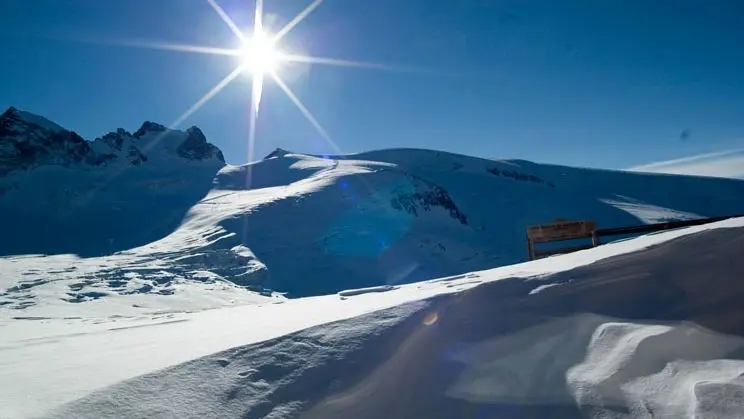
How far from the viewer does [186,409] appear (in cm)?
198

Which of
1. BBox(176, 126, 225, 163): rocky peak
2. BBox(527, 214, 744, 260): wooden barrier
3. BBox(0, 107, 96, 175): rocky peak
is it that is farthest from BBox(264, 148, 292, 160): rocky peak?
BBox(527, 214, 744, 260): wooden barrier

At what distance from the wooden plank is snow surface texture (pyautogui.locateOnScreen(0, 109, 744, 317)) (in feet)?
35.1

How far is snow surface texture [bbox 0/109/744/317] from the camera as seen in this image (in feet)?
68.8

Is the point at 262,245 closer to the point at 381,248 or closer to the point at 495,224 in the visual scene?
the point at 381,248

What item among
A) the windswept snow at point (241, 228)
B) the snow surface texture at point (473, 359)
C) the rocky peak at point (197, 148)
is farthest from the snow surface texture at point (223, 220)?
the snow surface texture at point (473, 359)

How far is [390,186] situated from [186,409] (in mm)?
42801

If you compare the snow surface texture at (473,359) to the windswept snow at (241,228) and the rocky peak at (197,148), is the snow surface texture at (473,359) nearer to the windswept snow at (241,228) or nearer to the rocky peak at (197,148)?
the windswept snow at (241,228)

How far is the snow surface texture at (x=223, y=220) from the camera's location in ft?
68.8

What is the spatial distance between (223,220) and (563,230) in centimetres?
2953

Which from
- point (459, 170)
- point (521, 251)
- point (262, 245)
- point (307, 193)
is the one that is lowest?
point (521, 251)

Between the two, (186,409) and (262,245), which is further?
(262,245)

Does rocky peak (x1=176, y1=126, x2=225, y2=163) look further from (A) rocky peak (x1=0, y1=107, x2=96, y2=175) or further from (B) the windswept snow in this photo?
(A) rocky peak (x1=0, y1=107, x2=96, y2=175)

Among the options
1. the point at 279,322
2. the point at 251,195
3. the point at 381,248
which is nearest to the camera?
the point at 279,322

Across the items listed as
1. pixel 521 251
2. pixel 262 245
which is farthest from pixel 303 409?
pixel 521 251
